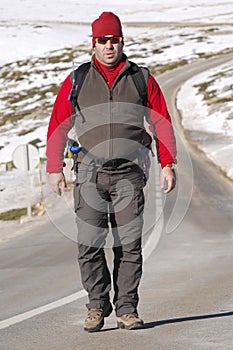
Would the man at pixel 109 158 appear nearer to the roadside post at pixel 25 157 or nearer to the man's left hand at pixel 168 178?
the man's left hand at pixel 168 178

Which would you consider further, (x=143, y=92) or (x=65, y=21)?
(x=65, y=21)

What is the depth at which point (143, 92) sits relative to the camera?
5.70m

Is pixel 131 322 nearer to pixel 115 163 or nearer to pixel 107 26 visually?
pixel 115 163

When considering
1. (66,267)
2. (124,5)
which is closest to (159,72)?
(66,267)

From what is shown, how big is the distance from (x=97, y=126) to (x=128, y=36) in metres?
108

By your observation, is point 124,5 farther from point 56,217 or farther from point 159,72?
point 56,217

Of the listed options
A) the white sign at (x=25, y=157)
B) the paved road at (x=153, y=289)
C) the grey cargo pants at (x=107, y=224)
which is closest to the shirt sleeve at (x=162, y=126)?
the grey cargo pants at (x=107, y=224)

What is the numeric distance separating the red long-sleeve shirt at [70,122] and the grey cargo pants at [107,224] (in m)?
0.19

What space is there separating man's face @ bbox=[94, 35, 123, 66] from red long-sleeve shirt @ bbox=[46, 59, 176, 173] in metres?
0.06

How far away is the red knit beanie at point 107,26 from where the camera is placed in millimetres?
5719

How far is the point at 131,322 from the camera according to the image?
5676mm

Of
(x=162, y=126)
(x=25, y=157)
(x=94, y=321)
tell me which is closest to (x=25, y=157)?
(x=25, y=157)

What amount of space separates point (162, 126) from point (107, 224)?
0.72 metres

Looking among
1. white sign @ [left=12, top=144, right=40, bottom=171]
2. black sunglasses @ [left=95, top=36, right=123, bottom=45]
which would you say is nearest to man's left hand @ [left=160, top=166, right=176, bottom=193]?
black sunglasses @ [left=95, top=36, right=123, bottom=45]
